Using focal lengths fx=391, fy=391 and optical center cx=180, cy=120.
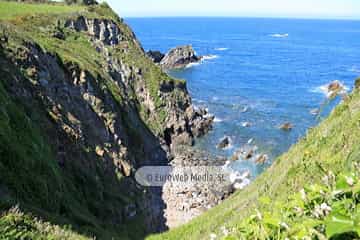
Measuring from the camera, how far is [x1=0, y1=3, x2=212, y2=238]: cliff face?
18016 millimetres

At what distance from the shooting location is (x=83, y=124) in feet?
118

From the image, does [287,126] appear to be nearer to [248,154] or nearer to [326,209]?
[248,154]

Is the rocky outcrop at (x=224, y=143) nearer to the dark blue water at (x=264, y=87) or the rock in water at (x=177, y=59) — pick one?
the dark blue water at (x=264, y=87)

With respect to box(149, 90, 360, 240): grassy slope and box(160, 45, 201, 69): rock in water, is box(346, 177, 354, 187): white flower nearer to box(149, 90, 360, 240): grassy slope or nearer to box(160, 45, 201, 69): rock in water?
box(149, 90, 360, 240): grassy slope

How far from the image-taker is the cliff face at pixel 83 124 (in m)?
18.0

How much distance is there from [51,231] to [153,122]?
54177 millimetres

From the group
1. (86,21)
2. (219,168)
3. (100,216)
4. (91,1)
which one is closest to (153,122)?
(219,168)

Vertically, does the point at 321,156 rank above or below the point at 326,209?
below

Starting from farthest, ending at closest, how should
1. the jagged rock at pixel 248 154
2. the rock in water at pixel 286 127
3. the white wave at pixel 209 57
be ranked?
the white wave at pixel 209 57 → the rock in water at pixel 286 127 → the jagged rock at pixel 248 154

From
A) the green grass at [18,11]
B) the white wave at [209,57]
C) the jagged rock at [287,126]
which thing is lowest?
the jagged rock at [287,126]

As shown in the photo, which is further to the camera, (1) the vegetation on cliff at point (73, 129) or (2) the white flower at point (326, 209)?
(1) the vegetation on cliff at point (73, 129)

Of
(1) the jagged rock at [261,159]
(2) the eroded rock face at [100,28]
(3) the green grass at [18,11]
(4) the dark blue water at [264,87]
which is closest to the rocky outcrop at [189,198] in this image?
(1) the jagged rock at [261,159]

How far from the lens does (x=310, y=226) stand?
3.17 m

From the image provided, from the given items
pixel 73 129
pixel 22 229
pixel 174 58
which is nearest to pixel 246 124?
pixel 73 129
